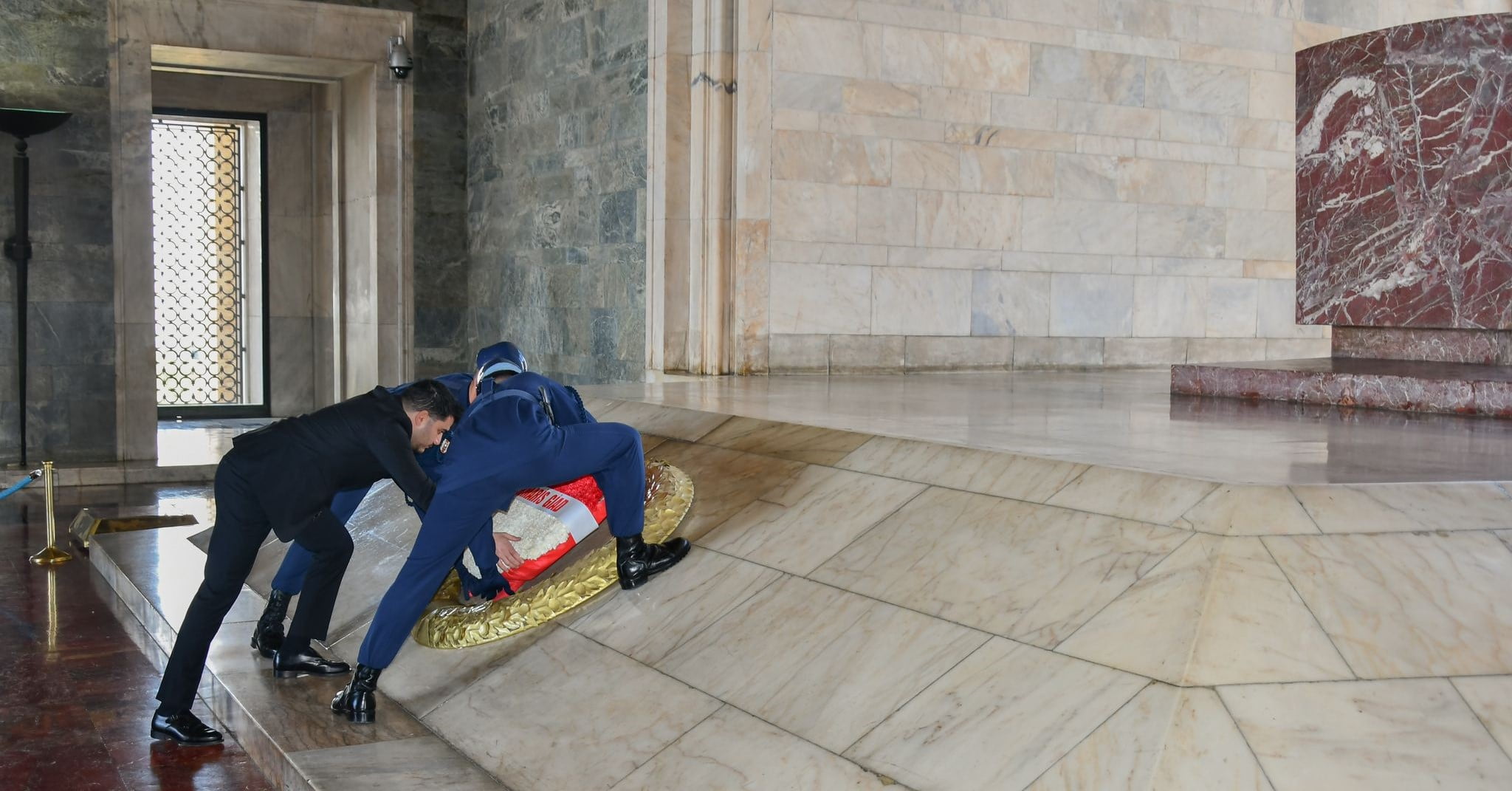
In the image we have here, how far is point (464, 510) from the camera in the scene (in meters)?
4.39

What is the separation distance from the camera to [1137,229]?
34.6 ft

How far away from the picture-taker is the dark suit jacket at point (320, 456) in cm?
448

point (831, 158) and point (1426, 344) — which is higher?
point (831, 158)

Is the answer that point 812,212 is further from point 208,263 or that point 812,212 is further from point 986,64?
point 208,263

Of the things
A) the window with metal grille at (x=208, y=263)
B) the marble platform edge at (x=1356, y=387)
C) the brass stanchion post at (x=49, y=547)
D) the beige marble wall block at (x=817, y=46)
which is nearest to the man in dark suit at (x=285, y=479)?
the brass stanchion post at (x=49, y=547)

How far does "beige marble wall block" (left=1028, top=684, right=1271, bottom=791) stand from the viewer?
2.78 meters

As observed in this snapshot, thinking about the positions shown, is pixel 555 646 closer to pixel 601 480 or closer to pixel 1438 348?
pixel 601 480

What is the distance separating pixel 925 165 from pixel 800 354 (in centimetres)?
165

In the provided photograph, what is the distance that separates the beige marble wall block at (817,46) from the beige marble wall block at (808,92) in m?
0.04

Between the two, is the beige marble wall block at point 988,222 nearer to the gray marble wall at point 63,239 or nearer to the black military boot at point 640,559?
the black military boot at point 640,559

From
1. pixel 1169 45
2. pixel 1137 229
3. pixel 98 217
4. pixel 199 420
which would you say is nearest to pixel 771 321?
pixel 1137 229

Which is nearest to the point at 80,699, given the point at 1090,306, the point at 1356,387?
the point at 1356,387

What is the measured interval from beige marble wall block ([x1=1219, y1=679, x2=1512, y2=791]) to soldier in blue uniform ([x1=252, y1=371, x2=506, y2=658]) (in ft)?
9.75

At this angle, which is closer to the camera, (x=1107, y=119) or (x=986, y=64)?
(x=986, y=64)
